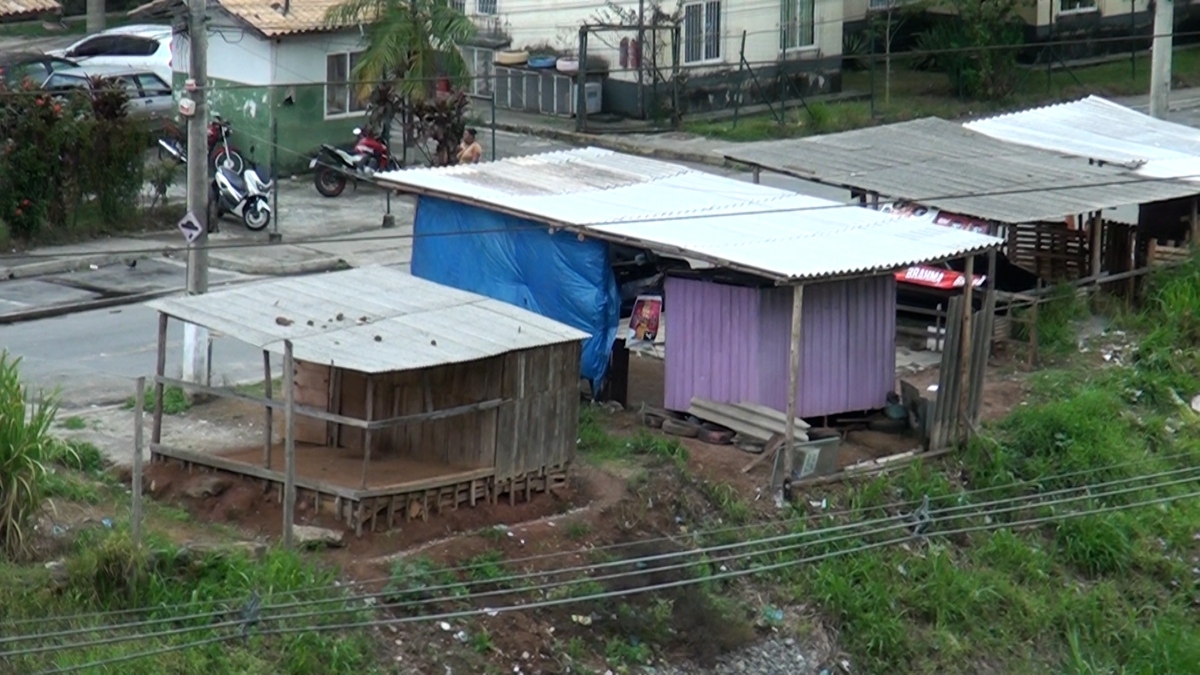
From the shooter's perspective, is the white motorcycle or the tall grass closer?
the tall grass

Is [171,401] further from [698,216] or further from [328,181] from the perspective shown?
[328,181]

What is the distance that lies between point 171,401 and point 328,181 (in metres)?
11.7

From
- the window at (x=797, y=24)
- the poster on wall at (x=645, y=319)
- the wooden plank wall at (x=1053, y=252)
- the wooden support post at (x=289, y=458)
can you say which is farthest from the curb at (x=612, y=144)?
the wooden support post at (x=289, y=458)

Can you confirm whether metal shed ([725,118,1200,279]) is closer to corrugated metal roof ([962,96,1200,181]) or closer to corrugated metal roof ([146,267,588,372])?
corrugated metal roof ([962,96,1200,181])

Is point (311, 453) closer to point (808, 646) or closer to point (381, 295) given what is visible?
point (381, 295)

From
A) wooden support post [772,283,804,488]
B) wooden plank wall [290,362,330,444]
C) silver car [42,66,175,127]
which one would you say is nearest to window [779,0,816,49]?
silver car [42,66,175,127]

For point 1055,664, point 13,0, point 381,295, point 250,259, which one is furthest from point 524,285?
point 13,0

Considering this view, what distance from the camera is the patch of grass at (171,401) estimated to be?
1692cm

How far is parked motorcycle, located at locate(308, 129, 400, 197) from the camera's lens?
2833cm

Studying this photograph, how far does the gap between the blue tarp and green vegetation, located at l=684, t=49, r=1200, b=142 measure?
49.2ft

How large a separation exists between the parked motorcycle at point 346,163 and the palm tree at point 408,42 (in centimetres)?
97

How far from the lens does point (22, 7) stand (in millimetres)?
29812

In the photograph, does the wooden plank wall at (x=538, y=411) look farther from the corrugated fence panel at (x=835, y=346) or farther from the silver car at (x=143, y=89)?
the silver car at (x=143, y=89)

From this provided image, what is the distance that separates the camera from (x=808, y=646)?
47.9 feet
